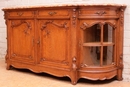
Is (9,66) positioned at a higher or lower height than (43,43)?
lower

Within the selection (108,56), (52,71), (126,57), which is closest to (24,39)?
(52,71)

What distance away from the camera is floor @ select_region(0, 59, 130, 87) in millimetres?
2312

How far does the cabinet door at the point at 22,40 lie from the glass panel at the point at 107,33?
920 millimetres

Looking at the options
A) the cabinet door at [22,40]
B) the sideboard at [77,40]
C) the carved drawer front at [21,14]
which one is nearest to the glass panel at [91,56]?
the sideboard at [77,40]

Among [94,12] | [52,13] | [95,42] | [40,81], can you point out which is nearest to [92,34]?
[95,42]

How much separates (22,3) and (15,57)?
101cm

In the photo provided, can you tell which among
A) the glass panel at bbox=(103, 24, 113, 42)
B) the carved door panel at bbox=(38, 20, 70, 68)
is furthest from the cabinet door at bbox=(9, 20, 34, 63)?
the glass panel at bbox=(103, 24, 113, 42)

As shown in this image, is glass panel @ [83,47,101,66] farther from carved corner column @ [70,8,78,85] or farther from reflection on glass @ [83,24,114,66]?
carved corner column @ [70,8,78,85]

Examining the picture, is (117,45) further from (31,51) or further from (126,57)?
(31,51)

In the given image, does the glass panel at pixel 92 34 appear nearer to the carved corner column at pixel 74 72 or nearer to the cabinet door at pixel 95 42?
the cabinet door at pixel 95 42

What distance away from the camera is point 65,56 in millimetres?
2381

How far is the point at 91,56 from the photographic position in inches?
91.0

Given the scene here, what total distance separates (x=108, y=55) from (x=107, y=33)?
254 millimetres

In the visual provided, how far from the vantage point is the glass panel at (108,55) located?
7.62 feet
